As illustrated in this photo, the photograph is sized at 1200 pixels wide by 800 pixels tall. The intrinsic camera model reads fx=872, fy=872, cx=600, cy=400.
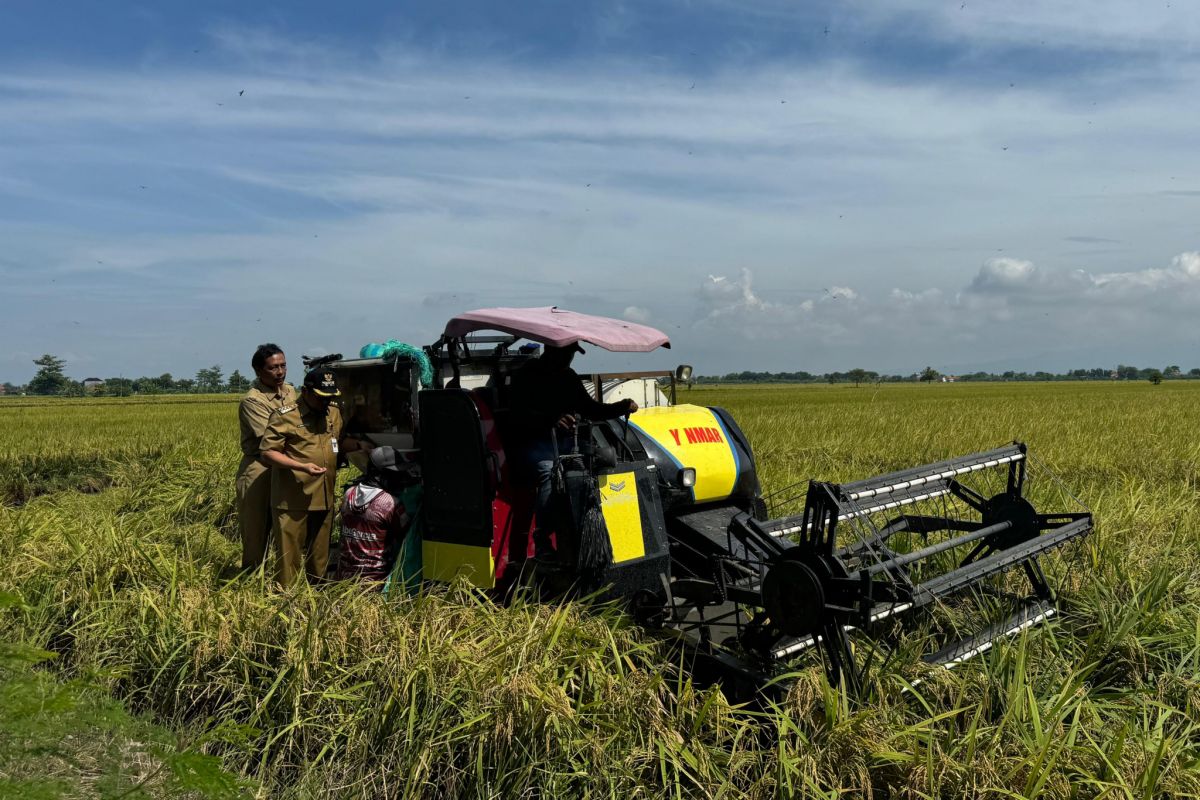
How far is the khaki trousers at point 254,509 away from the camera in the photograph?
611cm

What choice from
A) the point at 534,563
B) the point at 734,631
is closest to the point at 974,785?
the point at 734,631

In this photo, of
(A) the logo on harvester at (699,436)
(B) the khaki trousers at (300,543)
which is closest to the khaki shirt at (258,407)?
(B) the khaki trousers at (300,543)

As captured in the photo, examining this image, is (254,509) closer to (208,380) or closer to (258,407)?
(258,407)

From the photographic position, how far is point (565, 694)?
3613 millimetres

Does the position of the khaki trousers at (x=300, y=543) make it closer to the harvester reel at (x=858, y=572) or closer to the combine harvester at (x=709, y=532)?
the combine harvester at (x=709, y=532)

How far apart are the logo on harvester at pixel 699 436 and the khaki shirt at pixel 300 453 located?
230 centimetres

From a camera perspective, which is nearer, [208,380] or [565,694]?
[565,694]

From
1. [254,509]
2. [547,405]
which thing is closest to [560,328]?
[547,405]

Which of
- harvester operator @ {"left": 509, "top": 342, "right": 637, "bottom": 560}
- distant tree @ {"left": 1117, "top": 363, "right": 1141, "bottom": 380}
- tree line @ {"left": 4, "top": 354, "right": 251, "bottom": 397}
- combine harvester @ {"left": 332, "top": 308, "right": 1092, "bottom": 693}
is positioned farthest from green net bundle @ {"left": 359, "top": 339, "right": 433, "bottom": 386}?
distant tree @ {"left": 1117, "top": 363, "right": 1141, "bottom": 380}

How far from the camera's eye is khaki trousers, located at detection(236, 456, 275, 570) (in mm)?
6105

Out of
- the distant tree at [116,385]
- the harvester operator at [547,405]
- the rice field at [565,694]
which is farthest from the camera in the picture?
the distant tree at [116,385]

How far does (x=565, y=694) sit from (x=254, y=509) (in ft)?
11.2

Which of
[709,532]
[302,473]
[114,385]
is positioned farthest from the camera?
[114,385]

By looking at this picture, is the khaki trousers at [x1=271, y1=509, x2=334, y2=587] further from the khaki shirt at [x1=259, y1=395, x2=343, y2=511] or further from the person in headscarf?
the person in headscarf
